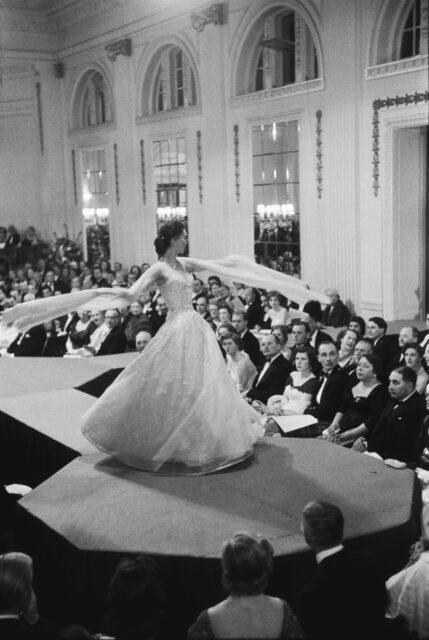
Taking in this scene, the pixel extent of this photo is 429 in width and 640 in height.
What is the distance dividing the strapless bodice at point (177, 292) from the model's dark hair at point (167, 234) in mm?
182

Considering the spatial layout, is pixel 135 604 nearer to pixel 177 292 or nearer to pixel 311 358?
pixel 177 292

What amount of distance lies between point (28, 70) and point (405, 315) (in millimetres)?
11349

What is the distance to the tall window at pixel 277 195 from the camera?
39.6ft

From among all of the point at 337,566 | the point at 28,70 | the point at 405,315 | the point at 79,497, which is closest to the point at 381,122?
the point at 405,315

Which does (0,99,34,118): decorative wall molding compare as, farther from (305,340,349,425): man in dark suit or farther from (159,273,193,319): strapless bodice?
(159,273,193,319): strapless bodice

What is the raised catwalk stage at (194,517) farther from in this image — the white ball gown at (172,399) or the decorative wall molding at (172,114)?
the decorative wall molding at (172,114)

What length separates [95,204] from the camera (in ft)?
57.4

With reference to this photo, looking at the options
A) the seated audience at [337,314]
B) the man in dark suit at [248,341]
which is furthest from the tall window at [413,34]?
the man in dark suit at [248,341]

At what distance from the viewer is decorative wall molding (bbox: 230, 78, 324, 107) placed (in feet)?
36.6

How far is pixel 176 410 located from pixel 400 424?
1452mm

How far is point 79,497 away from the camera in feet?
13.7

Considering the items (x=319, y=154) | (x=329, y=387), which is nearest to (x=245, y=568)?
(x=329, y=387)

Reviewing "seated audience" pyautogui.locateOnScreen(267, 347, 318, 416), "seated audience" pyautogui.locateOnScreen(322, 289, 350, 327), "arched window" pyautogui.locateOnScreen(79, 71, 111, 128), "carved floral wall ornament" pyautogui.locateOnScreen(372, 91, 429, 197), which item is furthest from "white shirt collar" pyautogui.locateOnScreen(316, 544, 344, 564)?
"arched window" pyautogui.locateOnScreen(79, 71, 111, 128)

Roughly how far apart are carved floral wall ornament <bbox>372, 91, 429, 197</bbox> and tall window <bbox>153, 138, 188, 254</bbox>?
4905 mm
